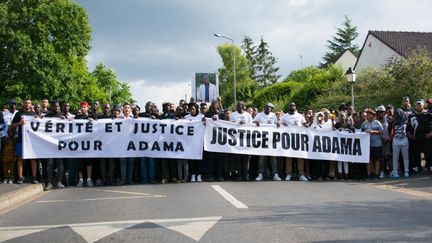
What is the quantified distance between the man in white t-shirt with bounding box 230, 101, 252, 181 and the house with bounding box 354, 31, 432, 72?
4140 centimetres

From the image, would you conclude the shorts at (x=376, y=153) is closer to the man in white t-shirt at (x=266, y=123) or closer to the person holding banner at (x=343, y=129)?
the person holding banner at (x=343, y=129)

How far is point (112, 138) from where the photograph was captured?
13398 millimetres

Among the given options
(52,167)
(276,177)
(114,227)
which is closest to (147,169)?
(52,167)

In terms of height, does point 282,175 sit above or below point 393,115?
below

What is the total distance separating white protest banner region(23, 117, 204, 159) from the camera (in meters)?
13.0

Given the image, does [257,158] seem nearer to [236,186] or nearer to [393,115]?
[236,186]

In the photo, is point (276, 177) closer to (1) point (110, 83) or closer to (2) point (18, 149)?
(2) point (18, 149)

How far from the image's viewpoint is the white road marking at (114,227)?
21.0 ft

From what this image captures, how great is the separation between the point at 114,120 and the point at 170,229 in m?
7.36

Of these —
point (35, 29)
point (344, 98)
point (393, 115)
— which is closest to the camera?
point (393, 115)

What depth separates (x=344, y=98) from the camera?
34.9 m

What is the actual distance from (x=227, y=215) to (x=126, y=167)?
6.27 m

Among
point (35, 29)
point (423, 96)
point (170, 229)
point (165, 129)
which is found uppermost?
point (35, 29)

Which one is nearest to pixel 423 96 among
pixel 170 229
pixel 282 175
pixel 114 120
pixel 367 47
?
pixel 282 175
